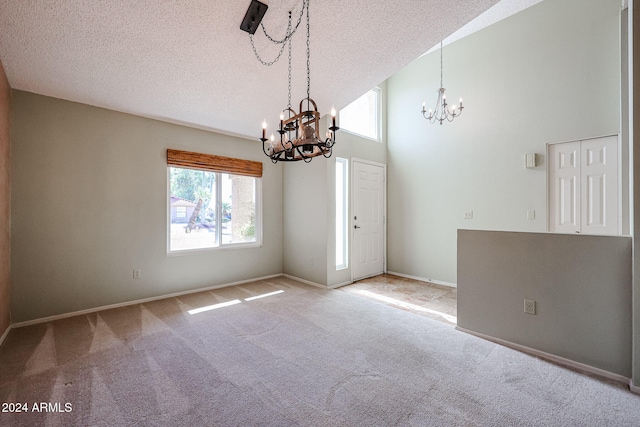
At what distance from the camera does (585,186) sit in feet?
10.9

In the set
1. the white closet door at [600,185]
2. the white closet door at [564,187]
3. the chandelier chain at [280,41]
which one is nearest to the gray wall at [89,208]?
the chandelier chain at [280,41]

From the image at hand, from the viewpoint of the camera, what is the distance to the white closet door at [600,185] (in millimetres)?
3127

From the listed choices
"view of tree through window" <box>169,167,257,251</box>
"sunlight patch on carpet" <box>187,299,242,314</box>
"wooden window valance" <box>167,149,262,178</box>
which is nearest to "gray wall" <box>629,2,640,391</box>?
"sunlight patch on carpet" <box>187,299,242,314</box>

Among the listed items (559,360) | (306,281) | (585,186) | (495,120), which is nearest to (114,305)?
(306,281)

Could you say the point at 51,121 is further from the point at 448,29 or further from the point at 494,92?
the point at 494,92

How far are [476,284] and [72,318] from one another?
450 cm

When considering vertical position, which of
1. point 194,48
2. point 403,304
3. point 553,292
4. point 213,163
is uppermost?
point 194,48

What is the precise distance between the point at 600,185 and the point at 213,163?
5177 millimetres

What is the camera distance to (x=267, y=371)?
206cm

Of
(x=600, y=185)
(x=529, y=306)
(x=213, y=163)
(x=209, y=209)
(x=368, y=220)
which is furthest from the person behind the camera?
(x=368, y=220)

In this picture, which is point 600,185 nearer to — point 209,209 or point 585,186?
point 585,186

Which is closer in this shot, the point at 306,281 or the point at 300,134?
the point at 300,134

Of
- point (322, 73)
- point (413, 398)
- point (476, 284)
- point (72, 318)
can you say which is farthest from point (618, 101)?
point (72, 318)

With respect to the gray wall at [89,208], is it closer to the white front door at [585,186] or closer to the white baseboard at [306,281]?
the white baseboard at [306,281]
